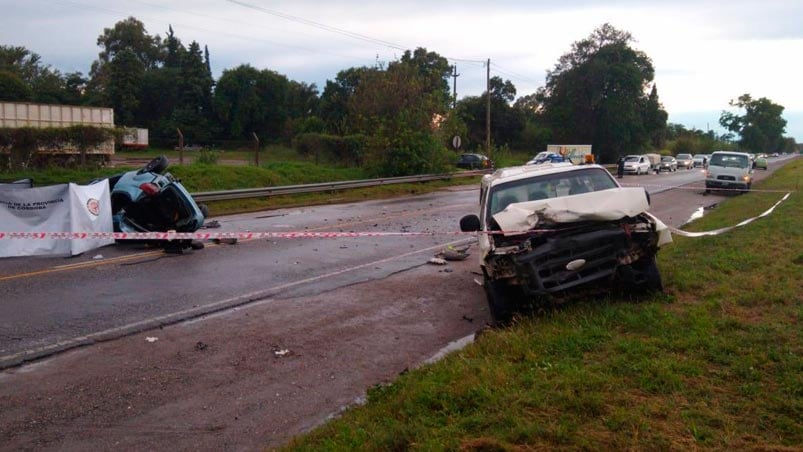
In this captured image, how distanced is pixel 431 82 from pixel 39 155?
23364mm

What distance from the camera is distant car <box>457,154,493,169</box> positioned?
4744cm

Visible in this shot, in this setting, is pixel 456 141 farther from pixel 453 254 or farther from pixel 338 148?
pixel 453 254

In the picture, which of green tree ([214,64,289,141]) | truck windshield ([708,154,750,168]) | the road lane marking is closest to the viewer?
the road lane marking

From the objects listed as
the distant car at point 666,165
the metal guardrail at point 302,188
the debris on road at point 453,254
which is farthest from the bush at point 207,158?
the distant car at point 666,165

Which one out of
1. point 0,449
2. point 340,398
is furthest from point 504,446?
point 0,449

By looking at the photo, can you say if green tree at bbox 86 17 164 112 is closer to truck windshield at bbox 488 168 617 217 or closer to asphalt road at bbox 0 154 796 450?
asphalt road at bbox 0 154 796 450

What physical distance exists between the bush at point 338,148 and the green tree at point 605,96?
4343 centimetres

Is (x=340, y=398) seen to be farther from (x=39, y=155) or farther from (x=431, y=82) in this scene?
(x=431, y=82)

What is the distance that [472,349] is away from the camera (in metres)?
6.06

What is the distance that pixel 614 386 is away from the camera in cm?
472

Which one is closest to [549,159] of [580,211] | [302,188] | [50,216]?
[302,188]

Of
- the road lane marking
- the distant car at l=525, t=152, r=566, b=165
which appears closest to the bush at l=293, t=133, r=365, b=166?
the distant car at l=525, t=152, r=566, b=165

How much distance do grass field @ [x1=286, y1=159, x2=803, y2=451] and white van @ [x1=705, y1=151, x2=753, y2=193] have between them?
22293mm

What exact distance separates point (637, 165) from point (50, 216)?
47536mm
